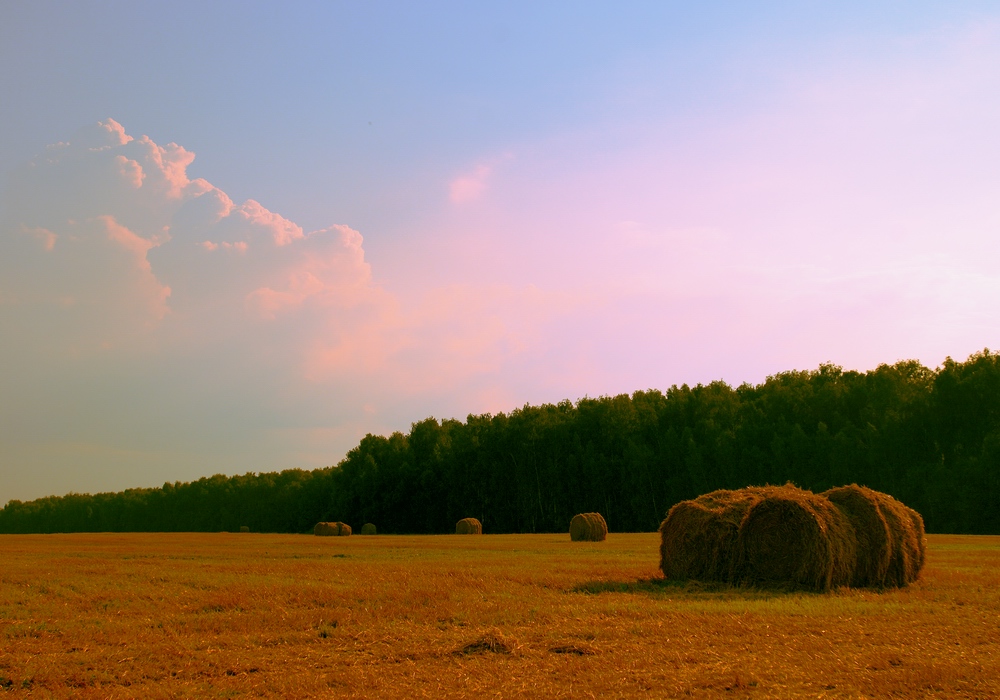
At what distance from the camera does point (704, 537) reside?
1705 cm

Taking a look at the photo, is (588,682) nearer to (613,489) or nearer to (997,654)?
(997,654)

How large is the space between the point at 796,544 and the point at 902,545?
9.52 feet

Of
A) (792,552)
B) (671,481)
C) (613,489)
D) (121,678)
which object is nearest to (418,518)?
(613,489)

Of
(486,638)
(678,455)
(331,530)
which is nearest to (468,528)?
(331,530)

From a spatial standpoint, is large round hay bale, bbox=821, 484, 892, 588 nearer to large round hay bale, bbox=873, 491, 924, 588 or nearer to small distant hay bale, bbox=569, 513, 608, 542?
large round hay bale, bbox=873, 491, 924, 588

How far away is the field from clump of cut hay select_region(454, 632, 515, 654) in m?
0.03

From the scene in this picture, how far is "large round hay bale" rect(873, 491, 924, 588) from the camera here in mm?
16469

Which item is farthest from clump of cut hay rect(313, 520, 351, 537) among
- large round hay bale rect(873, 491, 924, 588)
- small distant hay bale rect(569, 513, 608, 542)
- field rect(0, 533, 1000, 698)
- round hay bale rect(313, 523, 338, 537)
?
large round hay bale rect(873, 491, 924, 588)

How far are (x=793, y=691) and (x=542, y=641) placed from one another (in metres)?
3.46

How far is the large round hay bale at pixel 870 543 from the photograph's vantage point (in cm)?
1619

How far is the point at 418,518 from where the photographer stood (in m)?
84.8

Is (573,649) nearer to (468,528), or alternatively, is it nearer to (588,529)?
(588,529)

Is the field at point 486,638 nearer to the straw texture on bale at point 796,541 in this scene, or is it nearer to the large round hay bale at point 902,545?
the large round hay bale at point 902,545

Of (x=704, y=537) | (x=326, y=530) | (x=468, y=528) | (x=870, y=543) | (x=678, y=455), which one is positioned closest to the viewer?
(x=870, y=543)
